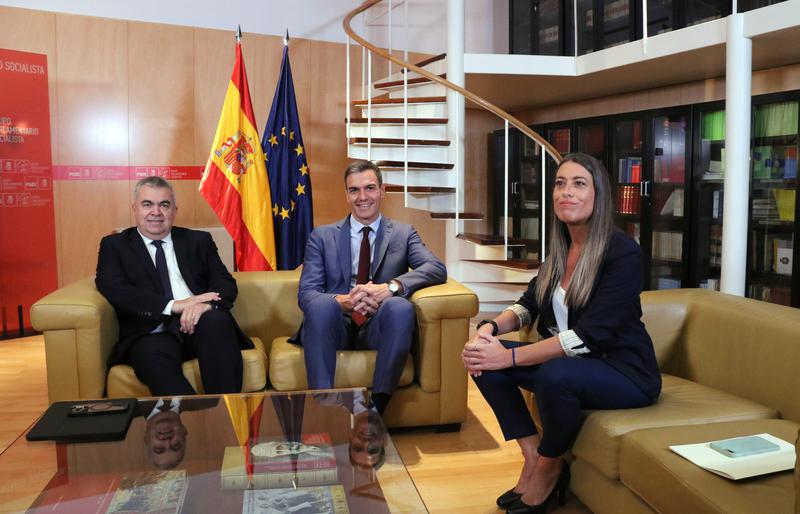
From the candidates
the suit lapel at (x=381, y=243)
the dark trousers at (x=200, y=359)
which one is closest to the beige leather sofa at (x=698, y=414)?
the suit lapel at (x=381, y=243)

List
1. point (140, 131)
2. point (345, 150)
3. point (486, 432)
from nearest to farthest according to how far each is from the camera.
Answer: point (486, 432) → point (140, 131) → point (345, 150)

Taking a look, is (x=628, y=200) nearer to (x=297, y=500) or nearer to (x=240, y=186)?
(x=240, y=186)

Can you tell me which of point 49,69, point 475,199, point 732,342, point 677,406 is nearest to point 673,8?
point 475,199

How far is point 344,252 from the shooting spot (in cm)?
318

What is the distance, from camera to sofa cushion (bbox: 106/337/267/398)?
109 inches

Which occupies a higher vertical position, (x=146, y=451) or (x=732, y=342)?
(x=732, y=342)

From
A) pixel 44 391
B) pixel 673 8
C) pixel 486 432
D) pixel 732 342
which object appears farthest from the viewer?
pixel 673 8

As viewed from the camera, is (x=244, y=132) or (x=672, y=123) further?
(x=672, y=123)

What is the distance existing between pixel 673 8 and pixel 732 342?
3574 millimetres

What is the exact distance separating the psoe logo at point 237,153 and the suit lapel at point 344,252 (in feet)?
5.88

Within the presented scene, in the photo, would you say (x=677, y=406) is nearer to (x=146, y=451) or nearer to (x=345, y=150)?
(x=146, y=451)

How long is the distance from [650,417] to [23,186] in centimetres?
478

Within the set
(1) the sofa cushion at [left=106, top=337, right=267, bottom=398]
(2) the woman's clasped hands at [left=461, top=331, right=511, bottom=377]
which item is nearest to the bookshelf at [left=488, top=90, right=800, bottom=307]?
(2) the woman's clasped hands at [left=461, top=331, right=511, bottom=377]

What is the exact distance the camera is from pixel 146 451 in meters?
1.94
